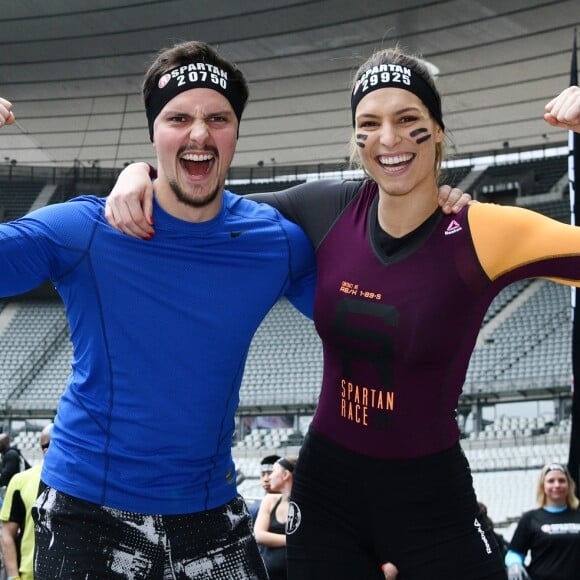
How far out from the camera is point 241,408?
23.5 metres

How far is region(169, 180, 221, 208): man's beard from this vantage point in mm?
2777

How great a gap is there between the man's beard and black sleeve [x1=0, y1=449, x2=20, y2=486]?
691 cm

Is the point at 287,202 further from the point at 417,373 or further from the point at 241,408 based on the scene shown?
the point at 241,408

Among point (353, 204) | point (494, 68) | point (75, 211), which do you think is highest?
point (494, 68)

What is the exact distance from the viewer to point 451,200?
10.0 feet

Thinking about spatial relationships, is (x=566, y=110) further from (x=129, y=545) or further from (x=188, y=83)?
(x=129, y=545)

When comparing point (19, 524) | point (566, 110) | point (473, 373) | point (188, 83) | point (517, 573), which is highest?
point (473, 373)

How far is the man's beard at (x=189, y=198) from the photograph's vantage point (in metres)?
2.78

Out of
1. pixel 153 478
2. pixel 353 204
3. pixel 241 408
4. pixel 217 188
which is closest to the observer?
pixel 153 478

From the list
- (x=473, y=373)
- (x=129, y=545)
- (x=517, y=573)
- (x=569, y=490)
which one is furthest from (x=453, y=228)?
(x=473, y=373)

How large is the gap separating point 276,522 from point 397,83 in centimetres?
416

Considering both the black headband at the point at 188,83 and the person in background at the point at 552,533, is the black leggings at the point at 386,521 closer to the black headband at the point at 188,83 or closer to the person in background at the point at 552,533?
the black headband at the point at 188,83

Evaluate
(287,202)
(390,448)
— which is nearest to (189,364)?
(390,448)

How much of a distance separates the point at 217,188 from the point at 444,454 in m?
1.04
